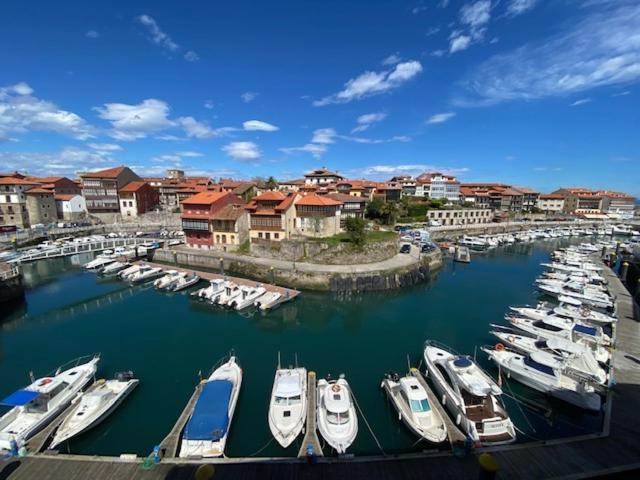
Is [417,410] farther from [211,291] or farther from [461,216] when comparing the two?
[461,216]

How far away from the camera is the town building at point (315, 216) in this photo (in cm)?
4916

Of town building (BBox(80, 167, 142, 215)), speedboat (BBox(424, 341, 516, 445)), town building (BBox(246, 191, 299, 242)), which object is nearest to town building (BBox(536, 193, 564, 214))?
town building (BBox(246, 191, 299, 242))

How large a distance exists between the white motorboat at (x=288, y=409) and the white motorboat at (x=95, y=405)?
9.70 meters

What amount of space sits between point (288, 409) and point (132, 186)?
280 feet

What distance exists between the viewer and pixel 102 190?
77562 mm

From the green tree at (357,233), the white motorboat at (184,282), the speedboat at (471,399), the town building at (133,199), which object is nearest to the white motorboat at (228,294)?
the white motorboat at (184,282)

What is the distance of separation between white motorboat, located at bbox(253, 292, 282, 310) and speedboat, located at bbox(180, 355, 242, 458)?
47.0 feet

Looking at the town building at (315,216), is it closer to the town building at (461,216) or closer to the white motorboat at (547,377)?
the white motorboat at (547,377)

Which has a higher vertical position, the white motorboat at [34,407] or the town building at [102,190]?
the town building at [102,190]

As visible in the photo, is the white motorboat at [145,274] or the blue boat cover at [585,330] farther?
the white motorboat at [145,274]

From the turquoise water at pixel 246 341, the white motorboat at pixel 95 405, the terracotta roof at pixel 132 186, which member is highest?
the terracotta roof at pixel 132 186

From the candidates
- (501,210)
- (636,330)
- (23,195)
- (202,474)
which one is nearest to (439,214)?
(501,210)

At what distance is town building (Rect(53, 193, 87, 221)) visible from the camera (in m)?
74.1

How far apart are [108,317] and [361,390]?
93.6 ft
